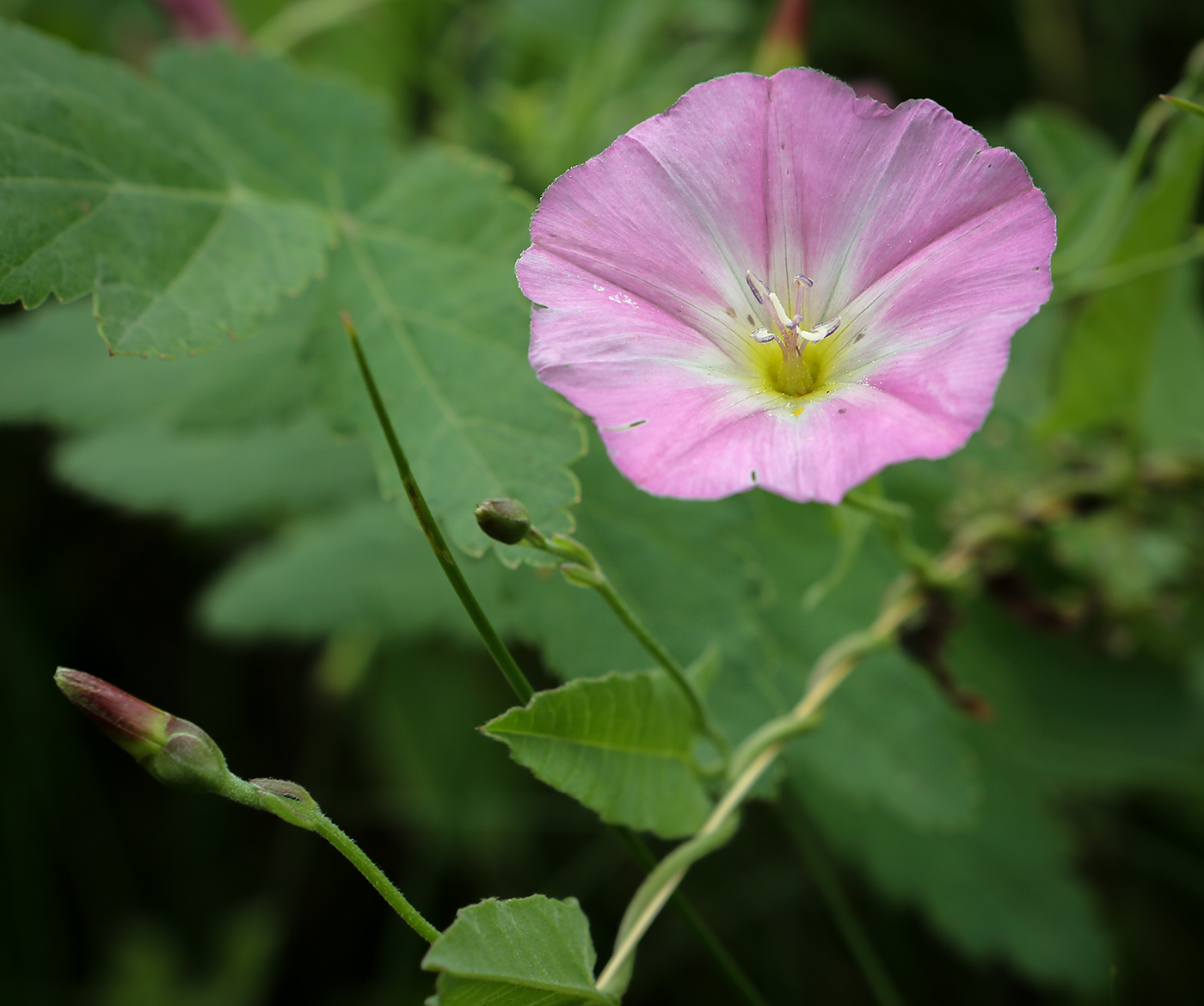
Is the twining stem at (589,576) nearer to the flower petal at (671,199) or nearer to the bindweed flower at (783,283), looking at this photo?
the bindweed flower at (783,283)

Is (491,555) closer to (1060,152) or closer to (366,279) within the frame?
(366,279)

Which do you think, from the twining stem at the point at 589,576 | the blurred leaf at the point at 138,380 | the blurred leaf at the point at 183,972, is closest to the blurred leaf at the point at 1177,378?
the twining stem at the point at 589,576

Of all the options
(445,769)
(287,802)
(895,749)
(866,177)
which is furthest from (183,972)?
(866,177)

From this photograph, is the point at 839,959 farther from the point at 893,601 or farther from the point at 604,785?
the point at 604,785

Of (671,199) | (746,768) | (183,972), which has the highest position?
(671,199)

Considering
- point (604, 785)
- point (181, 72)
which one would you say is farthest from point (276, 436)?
point (604, 785)

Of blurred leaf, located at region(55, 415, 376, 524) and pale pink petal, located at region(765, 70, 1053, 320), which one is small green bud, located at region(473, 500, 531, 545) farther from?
blurred leaf, located at region(55, 415, 376, 524)
